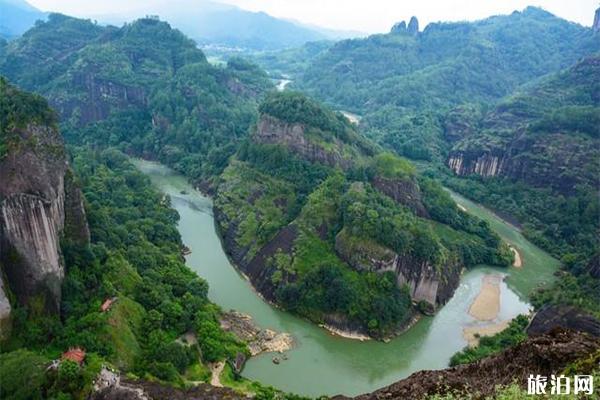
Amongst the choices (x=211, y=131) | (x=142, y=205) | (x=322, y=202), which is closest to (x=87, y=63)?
(x=211, y=131)

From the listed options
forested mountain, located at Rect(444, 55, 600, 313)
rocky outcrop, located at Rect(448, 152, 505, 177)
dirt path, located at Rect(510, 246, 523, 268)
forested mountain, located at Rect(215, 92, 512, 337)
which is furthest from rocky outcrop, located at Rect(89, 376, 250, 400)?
rocky outcrop, located at Rect(448, 152, 505, 177)

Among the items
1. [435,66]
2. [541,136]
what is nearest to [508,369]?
[541,136]

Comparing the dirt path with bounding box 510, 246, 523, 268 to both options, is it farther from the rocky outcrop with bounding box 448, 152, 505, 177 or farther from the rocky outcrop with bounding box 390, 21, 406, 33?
the rocky outcrop with bounding box 390, 21, 406, 33

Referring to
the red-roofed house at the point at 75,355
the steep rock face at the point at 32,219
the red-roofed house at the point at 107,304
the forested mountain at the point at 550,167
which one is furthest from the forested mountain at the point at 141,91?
the red-roofed house at the point at 75,355

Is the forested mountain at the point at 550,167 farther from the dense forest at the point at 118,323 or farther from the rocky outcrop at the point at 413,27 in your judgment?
the rocky outcrop at the point at 413,27

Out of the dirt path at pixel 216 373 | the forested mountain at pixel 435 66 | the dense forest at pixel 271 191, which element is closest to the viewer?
the dirt path at pixel 216 373

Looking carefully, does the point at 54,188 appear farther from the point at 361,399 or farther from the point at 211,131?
the point at 211,131
